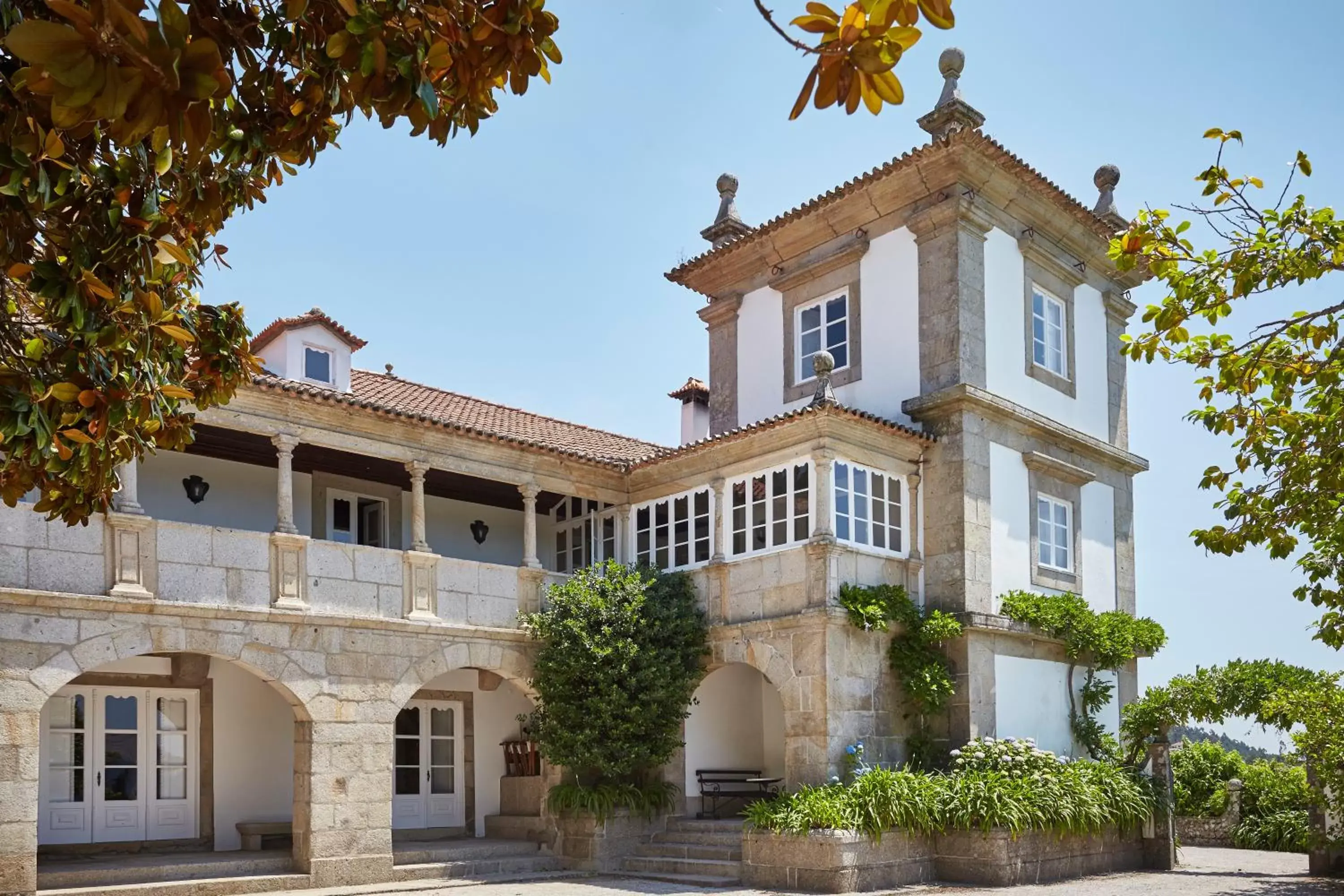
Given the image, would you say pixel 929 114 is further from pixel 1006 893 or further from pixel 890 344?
pixel 1006 893

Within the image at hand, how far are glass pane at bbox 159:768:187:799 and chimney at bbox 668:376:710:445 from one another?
8824mm

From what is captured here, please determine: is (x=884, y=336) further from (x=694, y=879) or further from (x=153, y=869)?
(x=153, y=869)

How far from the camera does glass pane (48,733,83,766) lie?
43.7 ft

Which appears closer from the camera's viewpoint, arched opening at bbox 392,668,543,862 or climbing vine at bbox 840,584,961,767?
climbing vine at bbox 840,584,961,767

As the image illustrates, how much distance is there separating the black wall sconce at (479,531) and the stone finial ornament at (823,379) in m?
5.09

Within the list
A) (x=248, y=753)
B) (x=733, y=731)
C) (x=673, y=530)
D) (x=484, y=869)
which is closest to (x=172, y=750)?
(x=248, y=753)

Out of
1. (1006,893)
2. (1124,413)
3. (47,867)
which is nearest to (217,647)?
(47,867)

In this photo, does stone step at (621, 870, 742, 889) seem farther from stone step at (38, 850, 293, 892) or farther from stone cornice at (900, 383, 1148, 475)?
stone cornice at (900, 383, 1148, 475)

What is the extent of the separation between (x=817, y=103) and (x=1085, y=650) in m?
13.8

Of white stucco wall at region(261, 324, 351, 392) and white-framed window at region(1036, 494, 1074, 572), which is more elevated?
white stucco wall at region(261, 324, 351, 392)

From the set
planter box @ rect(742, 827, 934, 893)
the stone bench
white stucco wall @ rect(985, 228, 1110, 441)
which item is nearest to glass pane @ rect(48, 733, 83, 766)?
the stone bench

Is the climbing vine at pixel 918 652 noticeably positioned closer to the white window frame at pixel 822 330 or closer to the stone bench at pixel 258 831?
the white window frame at pixel 822 330

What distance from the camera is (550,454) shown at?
15.2 metres

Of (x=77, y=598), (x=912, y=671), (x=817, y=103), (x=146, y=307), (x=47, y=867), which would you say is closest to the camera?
(x=817, y=103)
